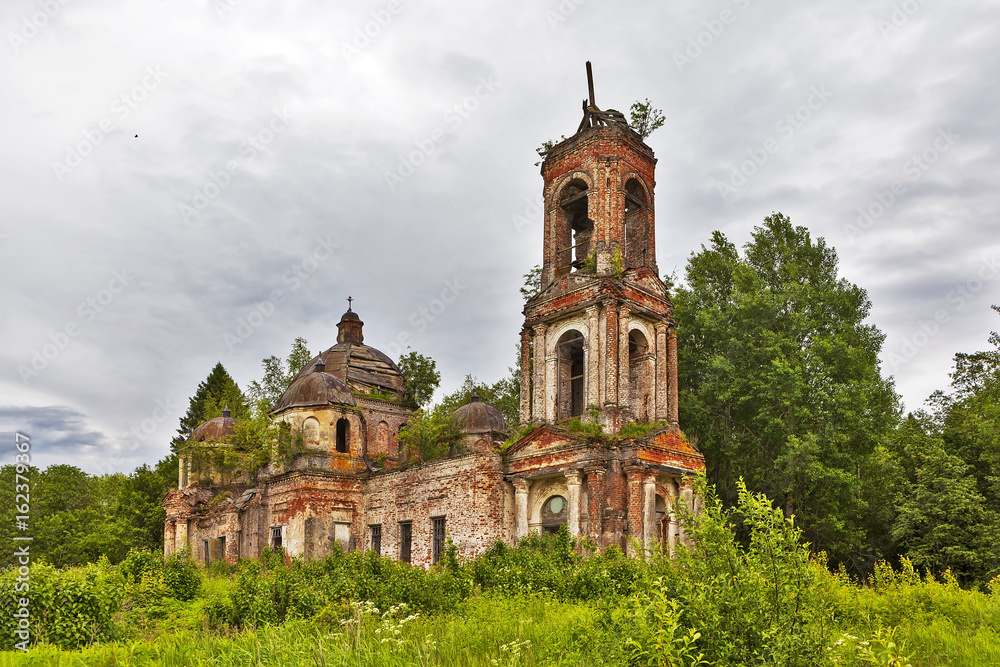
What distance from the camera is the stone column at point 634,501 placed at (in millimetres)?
20391

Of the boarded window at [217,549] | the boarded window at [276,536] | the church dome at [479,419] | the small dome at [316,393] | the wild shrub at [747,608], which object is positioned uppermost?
the small dome at [316,393]

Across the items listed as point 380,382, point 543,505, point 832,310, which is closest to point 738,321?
point 832,310

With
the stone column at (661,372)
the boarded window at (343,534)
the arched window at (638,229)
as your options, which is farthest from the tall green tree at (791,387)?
the boarded window at (343,534)

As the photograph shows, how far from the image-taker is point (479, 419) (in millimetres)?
31250

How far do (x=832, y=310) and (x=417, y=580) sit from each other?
2149 cm

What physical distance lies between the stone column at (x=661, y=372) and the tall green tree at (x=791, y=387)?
276 centimetres

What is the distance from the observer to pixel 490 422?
102 ft

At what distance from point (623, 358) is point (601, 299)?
1.81m

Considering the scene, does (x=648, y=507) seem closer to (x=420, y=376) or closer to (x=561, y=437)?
(x=561, y=437)

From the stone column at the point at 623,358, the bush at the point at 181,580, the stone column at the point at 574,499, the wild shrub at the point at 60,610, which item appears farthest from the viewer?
the stone column at the point at 623,358

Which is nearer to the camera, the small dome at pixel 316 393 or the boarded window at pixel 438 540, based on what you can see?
the boarded window at pixel 438 540

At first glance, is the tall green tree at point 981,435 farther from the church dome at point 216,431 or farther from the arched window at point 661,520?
the church dome at point 216,431

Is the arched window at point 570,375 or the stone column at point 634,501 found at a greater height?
the arched window at point 570,375

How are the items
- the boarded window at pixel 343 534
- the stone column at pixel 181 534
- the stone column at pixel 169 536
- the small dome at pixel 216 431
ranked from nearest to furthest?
1. the boarded window at pixel 343 534
2. the stone column at pixel 181 534
3. the stone column at pixel 169 536
4. the small dome at pixel 216 431
